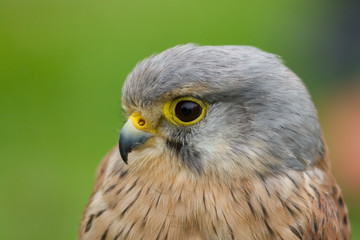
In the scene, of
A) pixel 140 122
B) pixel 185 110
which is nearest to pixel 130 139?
pixel 140 122

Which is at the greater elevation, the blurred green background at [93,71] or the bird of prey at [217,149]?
the bird of prey at [217,149]

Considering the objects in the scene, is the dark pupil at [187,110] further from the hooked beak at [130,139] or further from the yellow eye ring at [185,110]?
the hooked beak at [130,139]

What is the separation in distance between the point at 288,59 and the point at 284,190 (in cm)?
587

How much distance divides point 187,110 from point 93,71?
5.67 metres

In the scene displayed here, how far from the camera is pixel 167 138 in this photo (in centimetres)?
372

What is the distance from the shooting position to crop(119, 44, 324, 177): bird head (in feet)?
11.9

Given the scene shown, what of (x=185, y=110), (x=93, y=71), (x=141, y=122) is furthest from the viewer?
(x=93, y=71)

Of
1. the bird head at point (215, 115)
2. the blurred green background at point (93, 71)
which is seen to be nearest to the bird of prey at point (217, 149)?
the bird head at point (215, 115)

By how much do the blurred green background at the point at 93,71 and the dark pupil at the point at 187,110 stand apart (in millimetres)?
3416

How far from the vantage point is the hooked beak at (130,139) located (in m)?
3.71

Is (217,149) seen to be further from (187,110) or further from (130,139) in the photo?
(130,139)

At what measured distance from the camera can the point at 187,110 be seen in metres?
3.63

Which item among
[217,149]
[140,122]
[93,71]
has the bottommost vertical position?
[93,71]

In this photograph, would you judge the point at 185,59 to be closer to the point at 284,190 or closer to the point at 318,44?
the point at 284,190
